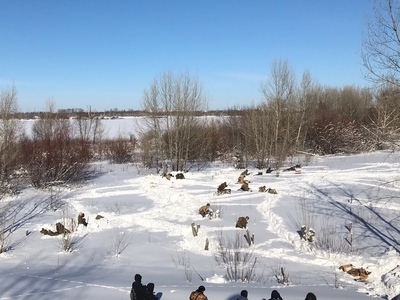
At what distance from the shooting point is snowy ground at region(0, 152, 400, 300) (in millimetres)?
7352

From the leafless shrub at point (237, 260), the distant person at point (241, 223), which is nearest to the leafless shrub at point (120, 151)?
the distant person at point (241, 223)

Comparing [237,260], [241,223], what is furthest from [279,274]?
[241,223]

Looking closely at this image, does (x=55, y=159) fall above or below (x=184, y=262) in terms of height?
above

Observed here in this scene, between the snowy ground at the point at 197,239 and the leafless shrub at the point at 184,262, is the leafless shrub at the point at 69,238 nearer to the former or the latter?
the snowy ground at the point at 197,239

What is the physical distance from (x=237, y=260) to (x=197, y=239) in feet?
8.74

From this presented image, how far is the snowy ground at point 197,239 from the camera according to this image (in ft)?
24.1

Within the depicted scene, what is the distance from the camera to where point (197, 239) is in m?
11.4

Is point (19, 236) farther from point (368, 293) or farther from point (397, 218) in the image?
point (397, 218)

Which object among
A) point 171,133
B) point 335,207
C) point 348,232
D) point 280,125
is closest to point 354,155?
point 280,125

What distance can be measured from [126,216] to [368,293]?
895 centimetres

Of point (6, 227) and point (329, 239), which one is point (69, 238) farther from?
point (329, 239)

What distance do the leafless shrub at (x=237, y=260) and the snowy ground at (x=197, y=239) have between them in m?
0.19

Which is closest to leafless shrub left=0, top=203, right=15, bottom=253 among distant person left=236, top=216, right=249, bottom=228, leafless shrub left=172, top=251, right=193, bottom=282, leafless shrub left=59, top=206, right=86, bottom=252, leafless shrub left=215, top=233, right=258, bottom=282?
leafless shrub left=59, top=206, right=86, bottom=252

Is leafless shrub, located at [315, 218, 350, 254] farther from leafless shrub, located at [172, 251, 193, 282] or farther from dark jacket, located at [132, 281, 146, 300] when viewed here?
dark jacket, located at [132, 281, 146, 300]
